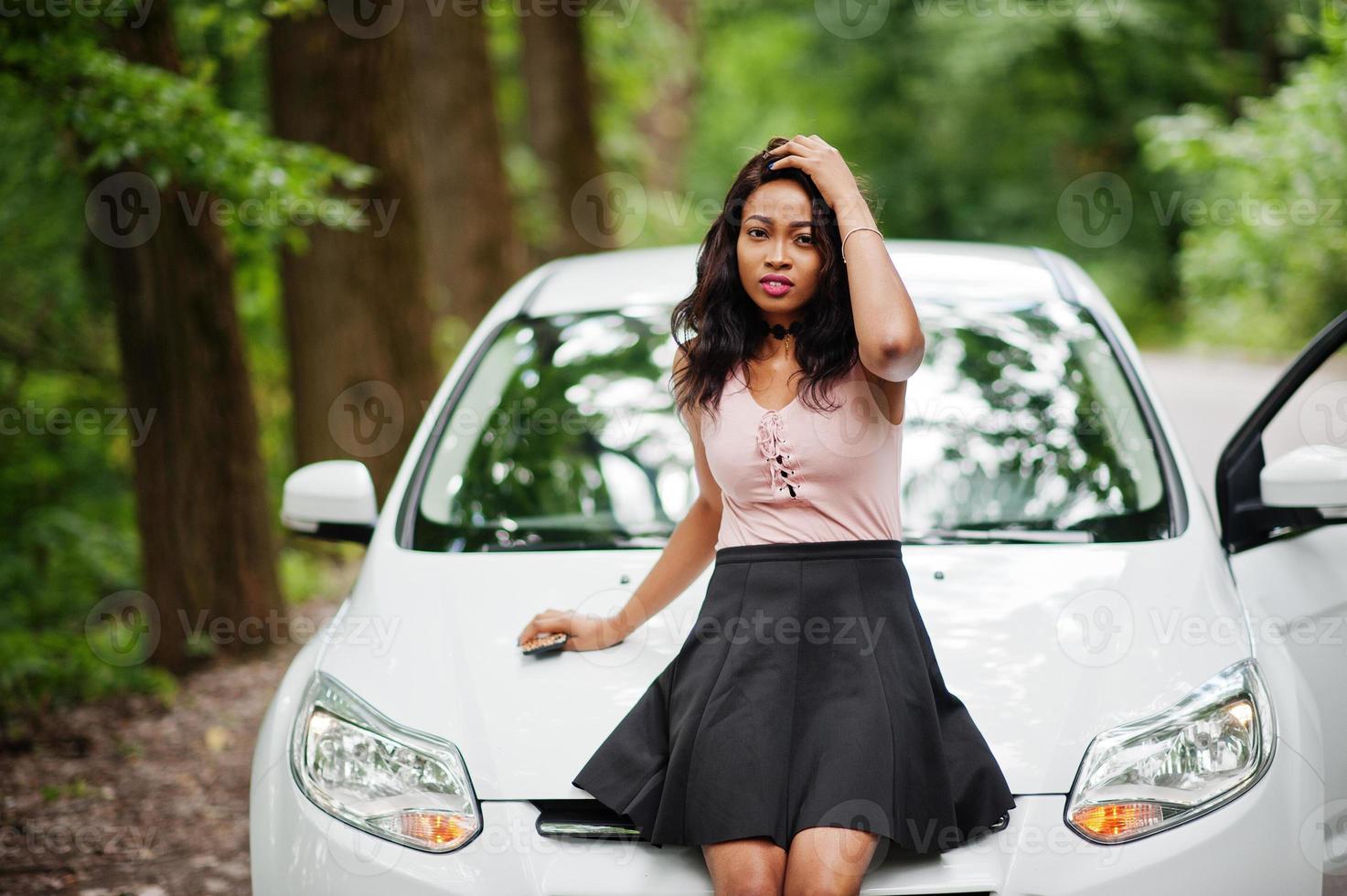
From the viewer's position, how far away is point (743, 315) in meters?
2.79

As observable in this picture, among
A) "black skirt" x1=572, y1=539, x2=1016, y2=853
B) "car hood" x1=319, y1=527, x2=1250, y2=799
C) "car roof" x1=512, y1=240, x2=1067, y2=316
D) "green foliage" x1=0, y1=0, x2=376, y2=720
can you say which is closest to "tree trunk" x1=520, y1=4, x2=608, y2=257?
"green foliage" x1=0, y1=0, x2=376, y2=720

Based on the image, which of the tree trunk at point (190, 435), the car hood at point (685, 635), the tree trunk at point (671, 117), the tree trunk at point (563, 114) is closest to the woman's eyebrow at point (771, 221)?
the car hood at point (685, 635)

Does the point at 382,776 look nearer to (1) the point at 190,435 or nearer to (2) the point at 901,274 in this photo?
(2) the point at 901,274

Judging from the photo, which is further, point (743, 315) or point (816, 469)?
point (743, 315)

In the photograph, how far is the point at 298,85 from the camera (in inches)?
301

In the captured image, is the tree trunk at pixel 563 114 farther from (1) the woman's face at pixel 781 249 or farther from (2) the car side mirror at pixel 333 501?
(1) the woman's face at pixel 781 249

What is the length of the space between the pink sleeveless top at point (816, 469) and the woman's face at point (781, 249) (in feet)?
0.68

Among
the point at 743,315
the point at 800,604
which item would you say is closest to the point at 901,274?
the point at 743,315

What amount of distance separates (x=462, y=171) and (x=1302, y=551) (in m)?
9.07

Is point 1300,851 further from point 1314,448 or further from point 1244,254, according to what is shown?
point 1244,254

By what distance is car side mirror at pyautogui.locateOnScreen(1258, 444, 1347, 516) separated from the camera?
117 inches

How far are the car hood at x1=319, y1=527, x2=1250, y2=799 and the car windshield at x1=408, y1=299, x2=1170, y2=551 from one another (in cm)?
16

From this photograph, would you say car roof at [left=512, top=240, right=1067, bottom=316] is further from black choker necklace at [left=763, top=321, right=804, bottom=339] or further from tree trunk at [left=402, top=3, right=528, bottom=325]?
tree trunk at [left=402, top=3, right=528, bottom=325]

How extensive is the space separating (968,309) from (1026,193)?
96.9ft
